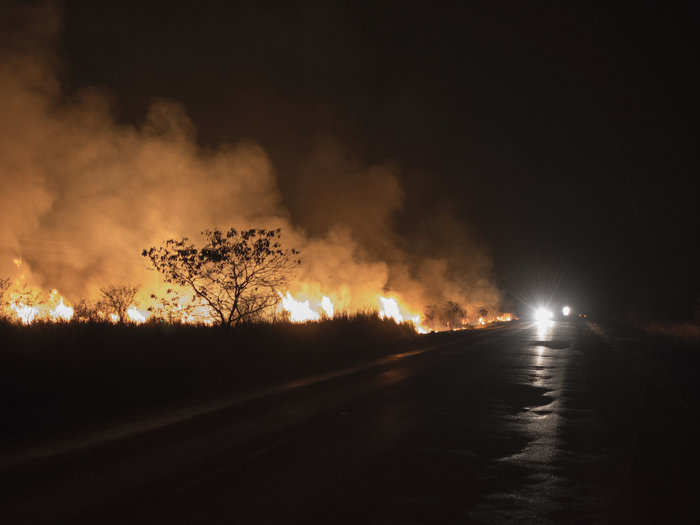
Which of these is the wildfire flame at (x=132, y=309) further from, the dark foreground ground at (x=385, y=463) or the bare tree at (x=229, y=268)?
the dark foreground ground at (x=385, y=463)

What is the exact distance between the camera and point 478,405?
34.2ft

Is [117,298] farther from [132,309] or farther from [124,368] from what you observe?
[124,368]

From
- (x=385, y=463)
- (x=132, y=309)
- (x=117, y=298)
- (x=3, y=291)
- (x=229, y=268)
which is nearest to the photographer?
(x=385, y=463)

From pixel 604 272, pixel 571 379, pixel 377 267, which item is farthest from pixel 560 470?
pixel 604 272

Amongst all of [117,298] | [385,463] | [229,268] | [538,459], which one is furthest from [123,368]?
[117,298]

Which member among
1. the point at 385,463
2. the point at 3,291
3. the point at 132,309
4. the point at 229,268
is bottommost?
the point at 385,463

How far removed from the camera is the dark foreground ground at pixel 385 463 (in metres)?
4.95

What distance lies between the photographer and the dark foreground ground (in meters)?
4.95

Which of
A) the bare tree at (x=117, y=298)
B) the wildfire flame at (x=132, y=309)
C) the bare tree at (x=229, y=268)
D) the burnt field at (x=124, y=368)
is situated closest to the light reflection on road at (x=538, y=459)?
the burnt field at (x=124, y=368)

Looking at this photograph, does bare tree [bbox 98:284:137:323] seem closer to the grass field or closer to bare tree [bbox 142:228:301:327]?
bare tree [bbox 142:228:301:327]

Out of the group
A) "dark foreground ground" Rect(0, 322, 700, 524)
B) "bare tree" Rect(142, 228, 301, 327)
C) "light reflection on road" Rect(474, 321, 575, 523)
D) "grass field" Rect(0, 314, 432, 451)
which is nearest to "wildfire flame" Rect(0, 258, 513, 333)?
"bare tree" Rect(142, 228, 301, 327)

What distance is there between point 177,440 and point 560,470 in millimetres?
4627

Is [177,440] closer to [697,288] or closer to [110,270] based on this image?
[110,270]

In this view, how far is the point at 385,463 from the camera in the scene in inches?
254
